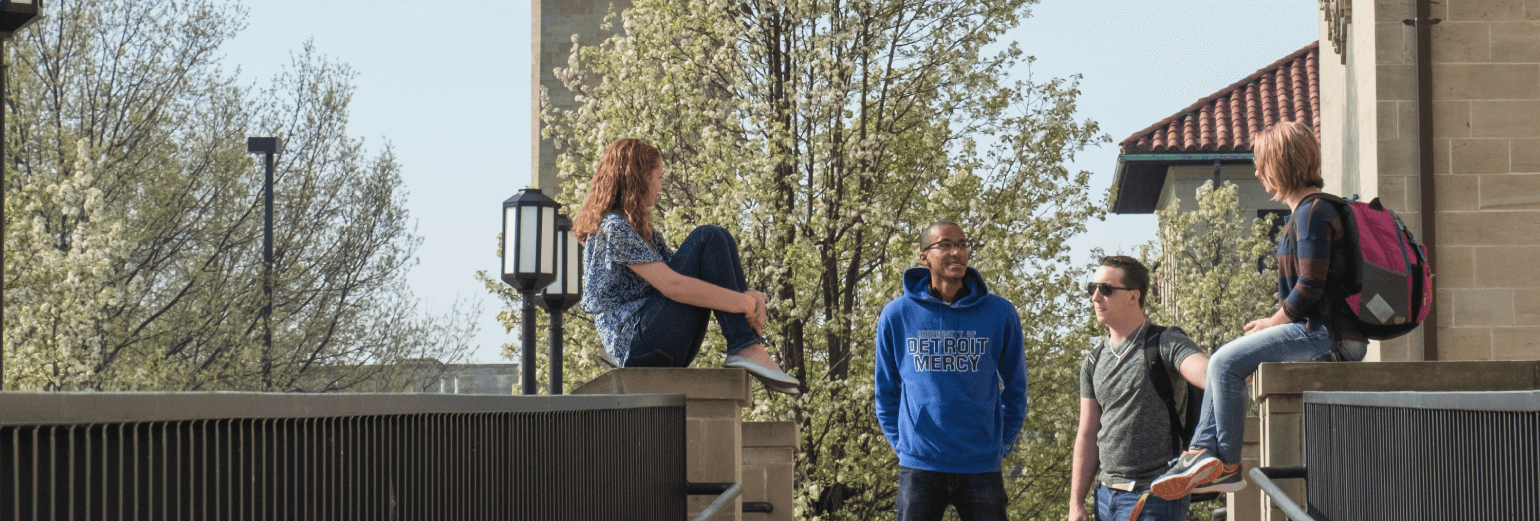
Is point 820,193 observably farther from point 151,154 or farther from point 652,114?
point 151,154

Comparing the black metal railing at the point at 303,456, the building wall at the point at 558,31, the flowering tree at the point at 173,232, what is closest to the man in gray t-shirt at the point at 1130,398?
the black metal railing at the point at 303,456

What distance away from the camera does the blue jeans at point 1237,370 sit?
17.4ft

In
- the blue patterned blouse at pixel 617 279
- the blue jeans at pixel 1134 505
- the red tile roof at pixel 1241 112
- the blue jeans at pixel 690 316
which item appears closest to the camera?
the blue patterned blouse at pixel 617 279

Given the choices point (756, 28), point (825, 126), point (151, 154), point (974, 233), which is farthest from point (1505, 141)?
point (151, 154)

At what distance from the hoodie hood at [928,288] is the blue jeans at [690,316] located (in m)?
0.95

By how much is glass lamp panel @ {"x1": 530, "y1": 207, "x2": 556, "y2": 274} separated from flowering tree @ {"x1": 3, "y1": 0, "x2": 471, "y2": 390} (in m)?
10.6

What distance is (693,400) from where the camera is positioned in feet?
20.1

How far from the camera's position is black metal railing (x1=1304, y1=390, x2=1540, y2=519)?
296 cm

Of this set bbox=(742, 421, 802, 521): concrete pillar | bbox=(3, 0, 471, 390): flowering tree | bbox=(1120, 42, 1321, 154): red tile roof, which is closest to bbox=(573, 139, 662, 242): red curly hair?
bbox=(742, 421, 802, 521): concrete pillar

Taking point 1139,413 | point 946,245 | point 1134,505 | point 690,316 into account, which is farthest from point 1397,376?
point 690,316

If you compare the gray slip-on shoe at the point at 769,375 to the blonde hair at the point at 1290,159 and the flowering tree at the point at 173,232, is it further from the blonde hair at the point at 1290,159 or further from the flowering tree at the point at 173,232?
the flowering tree at the point at 173,232

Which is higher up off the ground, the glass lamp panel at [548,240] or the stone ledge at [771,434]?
the glass lamp panel at [548,240]

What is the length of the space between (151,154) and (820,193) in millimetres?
12729

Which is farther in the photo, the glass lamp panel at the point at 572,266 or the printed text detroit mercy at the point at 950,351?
the glass lamp panel at the point at 572,266
